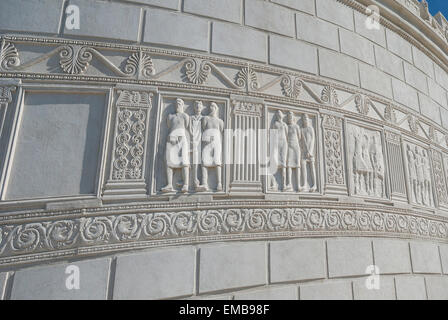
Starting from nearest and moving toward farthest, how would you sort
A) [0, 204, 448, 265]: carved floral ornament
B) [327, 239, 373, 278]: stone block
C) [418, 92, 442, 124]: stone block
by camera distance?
[0, 204, 448, 265]: carved floral ornament
[327, 239, 373, 278]: stone block
[418, 92, 442, 124]: stone block

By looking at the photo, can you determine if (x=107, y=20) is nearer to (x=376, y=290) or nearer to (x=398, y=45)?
(x=376, y=290)

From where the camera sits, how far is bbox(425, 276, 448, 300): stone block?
4836mm

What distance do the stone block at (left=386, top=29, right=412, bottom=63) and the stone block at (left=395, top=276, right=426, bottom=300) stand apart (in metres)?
4.70

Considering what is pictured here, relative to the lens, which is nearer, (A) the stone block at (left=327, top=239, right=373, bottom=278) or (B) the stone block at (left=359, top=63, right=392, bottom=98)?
(A) the stone block at (left=327, top=239, right=373, bottom=278)

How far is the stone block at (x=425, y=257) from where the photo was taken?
4.85 meters

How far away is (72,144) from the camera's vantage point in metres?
3.57

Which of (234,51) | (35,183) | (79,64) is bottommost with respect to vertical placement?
(35,183)

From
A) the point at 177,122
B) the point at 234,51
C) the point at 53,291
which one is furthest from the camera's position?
the point at 234,51

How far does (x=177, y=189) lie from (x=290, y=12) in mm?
3820

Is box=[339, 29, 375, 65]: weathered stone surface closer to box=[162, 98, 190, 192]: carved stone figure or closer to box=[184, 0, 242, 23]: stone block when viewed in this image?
box=[184, 0, 242, 23]: stone block

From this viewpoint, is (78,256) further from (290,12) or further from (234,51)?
(290,12)

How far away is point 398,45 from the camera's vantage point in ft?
20.9

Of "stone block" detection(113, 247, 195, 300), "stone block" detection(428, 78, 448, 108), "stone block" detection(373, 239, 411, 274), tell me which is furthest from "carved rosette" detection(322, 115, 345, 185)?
"stone block" detection(428, 78, 448, 108)
